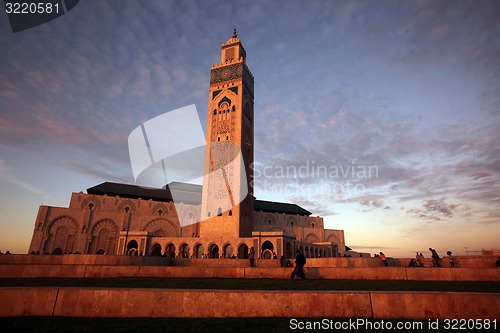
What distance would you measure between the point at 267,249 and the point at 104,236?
2419cm

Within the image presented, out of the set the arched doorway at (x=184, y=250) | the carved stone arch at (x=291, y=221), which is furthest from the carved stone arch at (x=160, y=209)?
the carved stone arch at (x=291, y=221)

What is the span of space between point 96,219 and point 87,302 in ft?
128

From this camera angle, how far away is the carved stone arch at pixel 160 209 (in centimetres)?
4387

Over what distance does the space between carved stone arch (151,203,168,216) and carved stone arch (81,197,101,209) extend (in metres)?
7.79

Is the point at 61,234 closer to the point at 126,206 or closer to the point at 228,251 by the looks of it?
the point at 126,206

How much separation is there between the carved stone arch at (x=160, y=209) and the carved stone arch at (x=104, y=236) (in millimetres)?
5735

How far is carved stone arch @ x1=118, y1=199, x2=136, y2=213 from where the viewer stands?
1680 inches

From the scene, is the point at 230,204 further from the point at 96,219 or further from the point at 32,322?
the point at 32,322

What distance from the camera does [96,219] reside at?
131ft

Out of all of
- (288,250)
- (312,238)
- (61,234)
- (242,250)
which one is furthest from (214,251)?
(312,238)

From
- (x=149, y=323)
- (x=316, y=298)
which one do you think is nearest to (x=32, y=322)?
(x=149, y=323)

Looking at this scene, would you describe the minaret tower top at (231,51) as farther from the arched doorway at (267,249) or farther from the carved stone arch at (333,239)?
the carved stone arch at (333,239)

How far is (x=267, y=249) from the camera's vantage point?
1224 inches

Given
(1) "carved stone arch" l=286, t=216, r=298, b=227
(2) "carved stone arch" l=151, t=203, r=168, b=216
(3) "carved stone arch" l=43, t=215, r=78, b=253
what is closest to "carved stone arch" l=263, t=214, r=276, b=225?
(1) "carved stone arch" l=286, t=216, r=298, b=227
